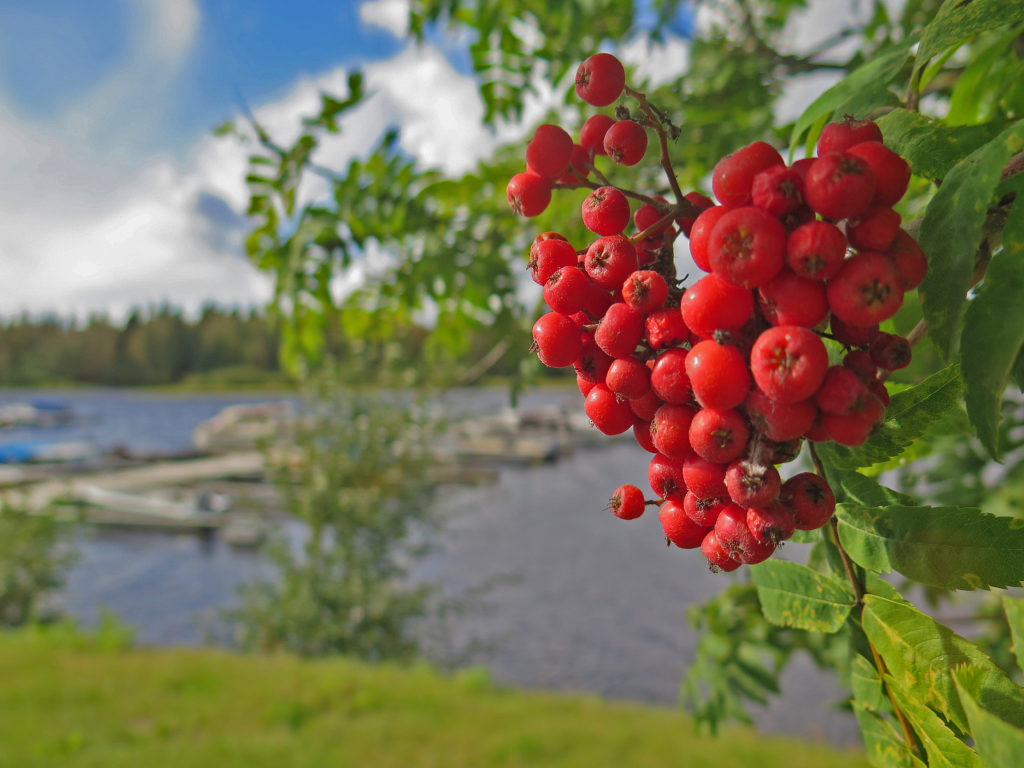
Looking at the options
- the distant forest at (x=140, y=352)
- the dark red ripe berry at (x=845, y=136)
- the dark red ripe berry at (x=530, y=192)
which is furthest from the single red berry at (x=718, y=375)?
the distant forest at (x=140, y=352)

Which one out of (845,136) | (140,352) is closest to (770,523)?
(845,136)

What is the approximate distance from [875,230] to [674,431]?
26cm

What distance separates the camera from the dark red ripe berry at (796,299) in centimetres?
61

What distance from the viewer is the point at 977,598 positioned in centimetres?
362

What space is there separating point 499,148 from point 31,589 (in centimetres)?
1217

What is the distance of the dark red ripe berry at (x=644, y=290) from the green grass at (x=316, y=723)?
612cm

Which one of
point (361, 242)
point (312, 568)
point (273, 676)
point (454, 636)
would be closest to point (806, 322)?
point (361, 242)

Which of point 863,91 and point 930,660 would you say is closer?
point 930,660

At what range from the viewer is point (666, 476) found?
29.9 inches

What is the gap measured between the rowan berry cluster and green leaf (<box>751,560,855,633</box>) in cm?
19

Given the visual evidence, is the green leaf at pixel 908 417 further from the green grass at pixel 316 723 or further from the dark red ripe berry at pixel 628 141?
the green grass at pixel 316 723

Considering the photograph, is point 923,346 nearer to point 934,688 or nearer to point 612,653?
point 934,688

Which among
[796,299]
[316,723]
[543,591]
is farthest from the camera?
[543,591]

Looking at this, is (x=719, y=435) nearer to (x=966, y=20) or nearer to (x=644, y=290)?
(x=644, y=290)
